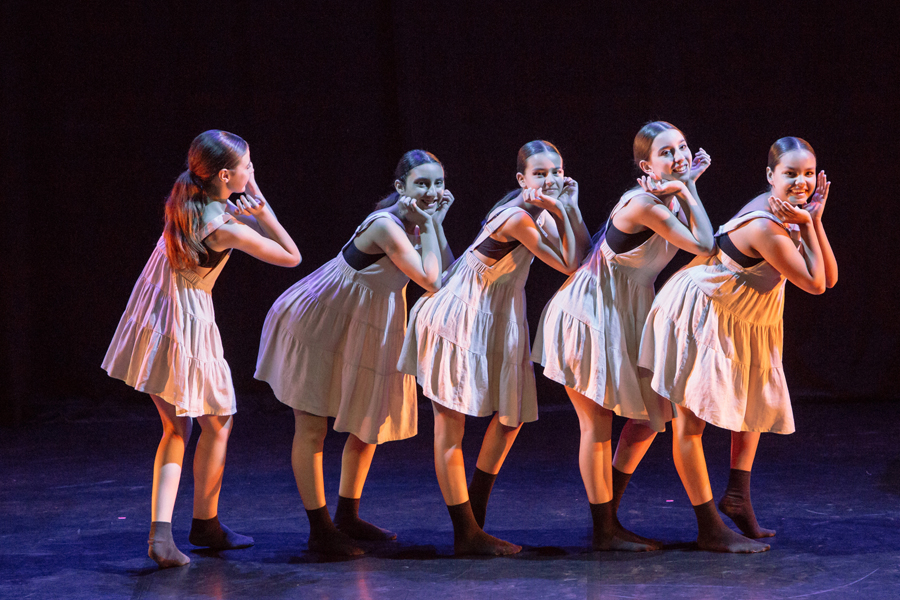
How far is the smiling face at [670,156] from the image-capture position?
3035 mm

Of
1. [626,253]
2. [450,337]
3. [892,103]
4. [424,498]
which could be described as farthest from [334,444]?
[892,103]

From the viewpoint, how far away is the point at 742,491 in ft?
10.3

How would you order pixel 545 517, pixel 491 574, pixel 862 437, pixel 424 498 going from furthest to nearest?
pixel 862 437 < pixel 424 498 < pixel 545 517 < pixel 491 574

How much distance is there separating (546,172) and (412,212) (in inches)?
18.6

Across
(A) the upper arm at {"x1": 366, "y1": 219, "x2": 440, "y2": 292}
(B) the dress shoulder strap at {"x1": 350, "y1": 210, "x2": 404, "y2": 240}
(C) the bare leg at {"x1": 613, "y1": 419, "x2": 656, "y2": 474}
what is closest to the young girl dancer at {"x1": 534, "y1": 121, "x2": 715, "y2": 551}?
(C) the bare leg at {"x1": 613, "y1": 419, "x2": 656, "y2": 474}

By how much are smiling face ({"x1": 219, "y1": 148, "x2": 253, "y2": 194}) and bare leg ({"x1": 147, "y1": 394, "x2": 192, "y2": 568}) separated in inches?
28.9

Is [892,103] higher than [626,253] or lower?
higher

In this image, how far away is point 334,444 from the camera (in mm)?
5059

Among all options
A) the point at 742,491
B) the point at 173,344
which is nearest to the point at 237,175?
the point at 173,344

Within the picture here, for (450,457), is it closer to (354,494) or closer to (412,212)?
(354,494)

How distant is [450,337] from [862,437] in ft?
9.31

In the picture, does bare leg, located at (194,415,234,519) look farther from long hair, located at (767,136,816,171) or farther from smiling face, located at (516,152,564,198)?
long hair, located at (767,136,816,171)

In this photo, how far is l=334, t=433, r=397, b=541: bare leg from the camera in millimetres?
3252

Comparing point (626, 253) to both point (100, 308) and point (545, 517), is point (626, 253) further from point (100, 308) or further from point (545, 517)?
point (100, 308)
